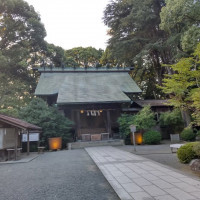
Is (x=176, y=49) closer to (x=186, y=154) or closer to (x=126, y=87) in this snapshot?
(x=126, y=87)

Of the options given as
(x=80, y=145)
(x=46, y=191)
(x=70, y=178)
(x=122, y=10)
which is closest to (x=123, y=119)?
(x=80, y=145)

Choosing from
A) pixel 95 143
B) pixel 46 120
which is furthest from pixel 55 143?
pixel 95 143

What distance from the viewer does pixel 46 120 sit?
44.4 feet

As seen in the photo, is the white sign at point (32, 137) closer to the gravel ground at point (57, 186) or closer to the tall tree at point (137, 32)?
the gravel ground at point (57, 186)

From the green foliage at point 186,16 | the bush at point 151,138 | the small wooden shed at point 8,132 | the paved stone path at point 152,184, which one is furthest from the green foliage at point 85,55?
the paved stone path at point 152,184

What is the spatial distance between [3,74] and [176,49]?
19.0m

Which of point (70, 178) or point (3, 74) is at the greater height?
point (3, 74)

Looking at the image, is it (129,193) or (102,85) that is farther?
(102,85)

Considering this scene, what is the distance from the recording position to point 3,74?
64.5 feet

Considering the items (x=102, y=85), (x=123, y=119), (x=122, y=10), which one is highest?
(x=122, y=10)

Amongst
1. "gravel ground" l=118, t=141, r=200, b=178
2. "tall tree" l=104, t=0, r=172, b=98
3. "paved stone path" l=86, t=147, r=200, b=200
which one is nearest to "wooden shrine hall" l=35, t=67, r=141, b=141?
"tall tree" l=104, t=0, r=172, b=98

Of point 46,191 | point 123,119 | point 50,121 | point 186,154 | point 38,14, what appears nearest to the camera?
point 46,191

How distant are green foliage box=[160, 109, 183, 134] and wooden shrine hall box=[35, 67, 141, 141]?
3.78 metres

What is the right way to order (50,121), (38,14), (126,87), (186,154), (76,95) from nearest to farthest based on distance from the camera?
1. (186,154)
2. (50,121)
3. (76,95)
4. (126,87)
5. (38,14)
